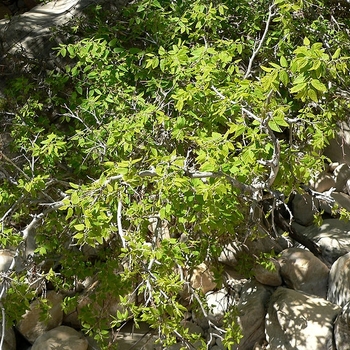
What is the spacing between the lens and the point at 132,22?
4758 mm

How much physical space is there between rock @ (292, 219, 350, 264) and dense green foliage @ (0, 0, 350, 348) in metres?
0.51

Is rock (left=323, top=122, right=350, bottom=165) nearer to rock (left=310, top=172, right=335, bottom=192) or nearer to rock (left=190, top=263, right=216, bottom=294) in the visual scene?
rock (left=310, top=172, right=335, bottom=192)

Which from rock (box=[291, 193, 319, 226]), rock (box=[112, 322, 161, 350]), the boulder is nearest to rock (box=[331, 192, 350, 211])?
the boulder

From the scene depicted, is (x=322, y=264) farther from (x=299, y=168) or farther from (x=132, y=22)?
(x=132, y=22)

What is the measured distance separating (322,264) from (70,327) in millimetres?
2294

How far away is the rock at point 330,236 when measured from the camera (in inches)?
195

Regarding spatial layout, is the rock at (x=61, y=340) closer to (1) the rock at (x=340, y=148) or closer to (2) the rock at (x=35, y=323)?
(2) the rock at (x=35, y=323)

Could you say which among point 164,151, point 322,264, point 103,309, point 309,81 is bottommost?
point 322,264

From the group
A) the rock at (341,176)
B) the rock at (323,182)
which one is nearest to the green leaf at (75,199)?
the rock at (323,182)

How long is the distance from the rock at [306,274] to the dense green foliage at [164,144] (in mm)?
547

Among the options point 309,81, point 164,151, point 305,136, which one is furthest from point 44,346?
point 309,81

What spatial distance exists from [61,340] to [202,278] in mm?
1304

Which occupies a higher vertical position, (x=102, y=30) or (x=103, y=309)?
(x=102, y=30)

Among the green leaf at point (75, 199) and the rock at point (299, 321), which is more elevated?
the green leaf at point (75, 199)
